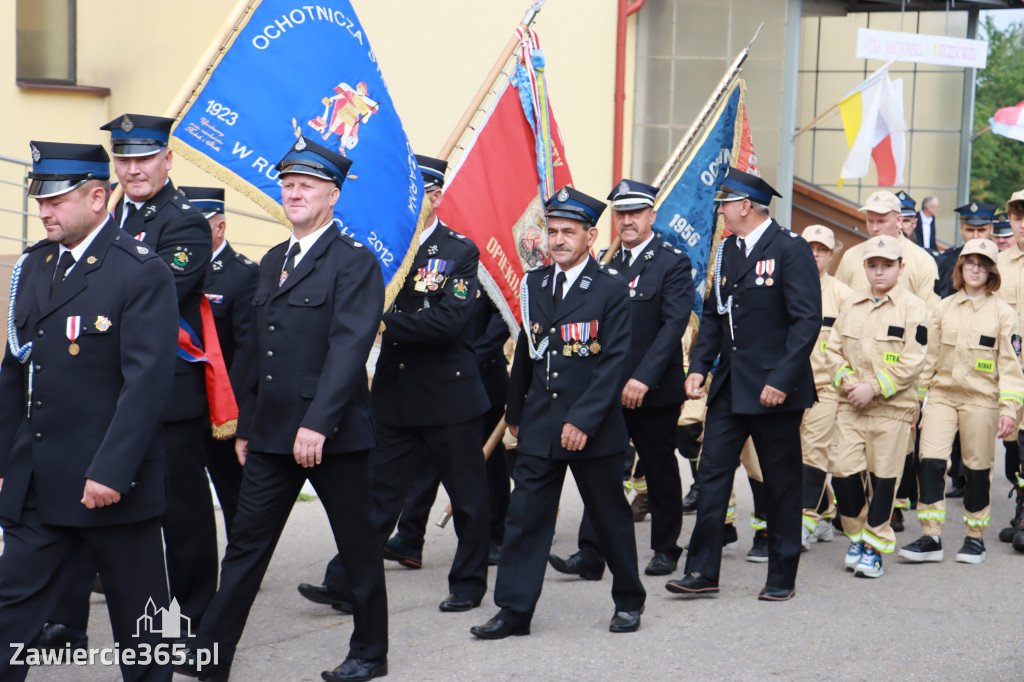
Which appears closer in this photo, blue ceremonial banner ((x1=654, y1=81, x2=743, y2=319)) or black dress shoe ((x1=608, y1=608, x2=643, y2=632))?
black dress shoe ((x1=608, y1=608, x2=643, y2=632))

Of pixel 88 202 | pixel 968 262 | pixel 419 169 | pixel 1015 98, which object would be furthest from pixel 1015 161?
pixel 88 202

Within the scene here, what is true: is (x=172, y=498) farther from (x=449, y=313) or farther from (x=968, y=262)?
(x=968, y=262)

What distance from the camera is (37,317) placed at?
14.0 ft

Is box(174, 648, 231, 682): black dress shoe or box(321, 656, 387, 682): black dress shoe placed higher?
box(174, 648, 231, 682): black dress shoe

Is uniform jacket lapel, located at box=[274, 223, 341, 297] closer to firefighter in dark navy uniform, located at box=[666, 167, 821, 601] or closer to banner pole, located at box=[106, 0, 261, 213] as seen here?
banner pole, located at box=[106, 0, 261, 213]

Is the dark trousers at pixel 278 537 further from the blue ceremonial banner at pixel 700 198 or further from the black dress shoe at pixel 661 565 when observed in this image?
the blue ceremonial banner at pixel 700 198

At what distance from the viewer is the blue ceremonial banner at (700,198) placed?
8211mm

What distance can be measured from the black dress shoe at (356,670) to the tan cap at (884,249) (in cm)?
402

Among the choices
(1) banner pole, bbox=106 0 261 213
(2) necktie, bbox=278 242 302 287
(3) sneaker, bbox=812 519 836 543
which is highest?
(1) banner pole, bbox=106 0 261 213

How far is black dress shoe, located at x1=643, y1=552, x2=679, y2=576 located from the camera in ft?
23.1

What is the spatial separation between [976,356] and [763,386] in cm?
218

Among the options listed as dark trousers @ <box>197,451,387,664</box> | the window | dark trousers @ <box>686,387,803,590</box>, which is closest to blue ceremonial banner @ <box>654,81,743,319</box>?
dark trousers @ <box>686,387,803,590</box>

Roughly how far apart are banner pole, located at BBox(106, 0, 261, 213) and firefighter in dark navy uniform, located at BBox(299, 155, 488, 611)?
1.34m

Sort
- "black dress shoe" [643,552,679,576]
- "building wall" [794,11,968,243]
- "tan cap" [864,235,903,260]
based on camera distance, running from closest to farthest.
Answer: "black dress shoe" [643,552,679,576] → "tan cap" [864,235,903,260] → "building wall" [794,11,968,243]
